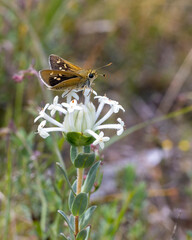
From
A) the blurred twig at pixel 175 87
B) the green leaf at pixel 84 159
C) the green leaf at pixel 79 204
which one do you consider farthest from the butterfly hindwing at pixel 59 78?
the blurred twig at pixel 175 87

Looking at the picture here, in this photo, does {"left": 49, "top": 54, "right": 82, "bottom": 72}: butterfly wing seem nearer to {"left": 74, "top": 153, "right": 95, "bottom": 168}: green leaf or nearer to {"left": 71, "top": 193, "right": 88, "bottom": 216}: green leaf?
{"left": 74, "top": 153, "right": 95, "bottom": 168}: green leaf

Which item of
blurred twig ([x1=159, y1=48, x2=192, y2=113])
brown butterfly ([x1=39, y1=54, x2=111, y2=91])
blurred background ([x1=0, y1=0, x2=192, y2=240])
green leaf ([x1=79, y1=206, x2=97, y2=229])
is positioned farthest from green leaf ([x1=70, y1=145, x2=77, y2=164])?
blurred twig ([x1=159, y1=48, x2=192, y2=113])

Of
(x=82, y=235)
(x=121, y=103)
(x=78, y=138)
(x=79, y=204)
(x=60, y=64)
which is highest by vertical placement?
(x=121, y=103)

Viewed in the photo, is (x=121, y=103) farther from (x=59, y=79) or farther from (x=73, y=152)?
(x=73, y=152)

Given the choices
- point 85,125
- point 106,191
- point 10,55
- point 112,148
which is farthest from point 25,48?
point 85,125

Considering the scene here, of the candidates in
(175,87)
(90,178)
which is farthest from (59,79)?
(175,87)

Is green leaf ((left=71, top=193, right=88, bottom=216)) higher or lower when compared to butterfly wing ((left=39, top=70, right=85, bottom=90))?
lower
